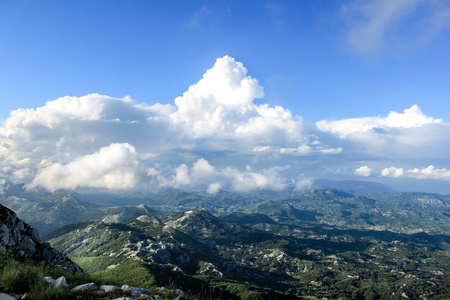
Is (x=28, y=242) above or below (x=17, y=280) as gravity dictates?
below

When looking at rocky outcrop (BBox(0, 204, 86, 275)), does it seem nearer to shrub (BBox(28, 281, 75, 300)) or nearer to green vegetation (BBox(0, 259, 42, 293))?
green vegetation (BBox(0, 259, 42, 293))

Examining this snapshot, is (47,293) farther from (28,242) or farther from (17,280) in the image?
(28,242)

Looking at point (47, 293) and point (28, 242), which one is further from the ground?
point (47, 293)

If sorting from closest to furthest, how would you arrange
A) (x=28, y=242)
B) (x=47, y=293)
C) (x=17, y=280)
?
1. (x=47, y=293)
2. (x=17, y=280)
3. (x=28, y=242)

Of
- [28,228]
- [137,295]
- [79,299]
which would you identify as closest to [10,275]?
[79,299]

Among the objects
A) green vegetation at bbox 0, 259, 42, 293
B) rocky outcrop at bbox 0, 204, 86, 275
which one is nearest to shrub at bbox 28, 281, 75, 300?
green vegetation at bbox 0, 259, 42, 293

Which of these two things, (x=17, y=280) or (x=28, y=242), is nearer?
(x=17, y=280)

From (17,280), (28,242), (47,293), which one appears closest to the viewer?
(47,293)

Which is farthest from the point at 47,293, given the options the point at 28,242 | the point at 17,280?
the point at 28,242

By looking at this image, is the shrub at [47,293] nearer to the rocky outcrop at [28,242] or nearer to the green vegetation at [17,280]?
the green vegetation at [17,280]

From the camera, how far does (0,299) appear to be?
12.8 metres

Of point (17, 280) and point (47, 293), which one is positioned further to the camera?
point (17, 280)

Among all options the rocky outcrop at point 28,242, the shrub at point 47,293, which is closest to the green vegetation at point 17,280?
the shrub at point 47,293

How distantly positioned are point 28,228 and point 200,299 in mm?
50196
